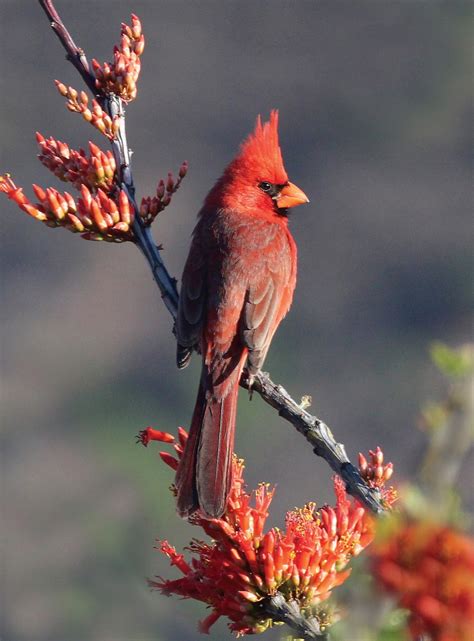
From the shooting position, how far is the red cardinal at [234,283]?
2875 mm

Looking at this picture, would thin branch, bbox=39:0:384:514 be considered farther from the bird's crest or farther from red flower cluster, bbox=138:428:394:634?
the bird's crest

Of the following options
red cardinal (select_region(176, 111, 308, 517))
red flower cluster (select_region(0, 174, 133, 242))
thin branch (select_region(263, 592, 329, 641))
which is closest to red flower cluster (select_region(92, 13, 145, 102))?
red flower cluster (select_region(0, 174, 133, 242))

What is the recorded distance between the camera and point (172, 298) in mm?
2875

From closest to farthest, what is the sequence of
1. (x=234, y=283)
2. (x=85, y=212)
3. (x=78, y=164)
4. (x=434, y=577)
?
1. (x=434, y=577)
2. (x=85, y=212)
3. (x=78, y=164)
4. (x=234, y=283)

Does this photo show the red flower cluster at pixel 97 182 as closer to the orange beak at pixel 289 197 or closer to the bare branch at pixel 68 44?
the bare branch at pixel 68 44

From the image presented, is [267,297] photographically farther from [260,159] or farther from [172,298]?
[260,159]

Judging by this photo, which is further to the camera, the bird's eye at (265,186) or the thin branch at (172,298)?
the bird's eye at (265,186)

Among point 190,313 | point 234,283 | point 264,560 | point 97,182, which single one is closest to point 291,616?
point 264,560

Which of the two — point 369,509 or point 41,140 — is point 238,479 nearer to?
point 369,509

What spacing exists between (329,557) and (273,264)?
1.62 meters

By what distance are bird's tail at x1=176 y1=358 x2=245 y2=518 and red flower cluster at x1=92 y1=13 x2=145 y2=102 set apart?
35.9 inches

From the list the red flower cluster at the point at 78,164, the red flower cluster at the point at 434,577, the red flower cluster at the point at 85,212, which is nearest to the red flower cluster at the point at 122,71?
the red flower cluster at the point at 78,164

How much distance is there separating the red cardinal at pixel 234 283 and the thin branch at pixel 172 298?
4.3 inches

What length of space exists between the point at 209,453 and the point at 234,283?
2.74 ft
